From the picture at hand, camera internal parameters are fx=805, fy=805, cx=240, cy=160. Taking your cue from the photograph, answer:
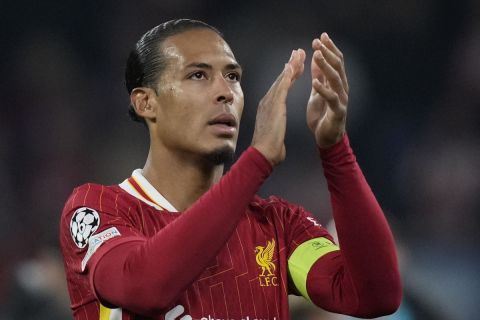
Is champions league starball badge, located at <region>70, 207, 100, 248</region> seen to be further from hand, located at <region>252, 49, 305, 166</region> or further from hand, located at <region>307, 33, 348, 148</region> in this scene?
hand, located at <region>307, 33, 348, 148</region>

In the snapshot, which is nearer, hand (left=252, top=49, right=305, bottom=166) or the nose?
hand (left=252, top=49, right=305, bottom=166)

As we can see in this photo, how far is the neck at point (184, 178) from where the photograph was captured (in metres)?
2.51

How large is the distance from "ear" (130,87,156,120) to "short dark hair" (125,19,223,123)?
2cm

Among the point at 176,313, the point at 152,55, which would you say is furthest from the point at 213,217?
the point at 152,55

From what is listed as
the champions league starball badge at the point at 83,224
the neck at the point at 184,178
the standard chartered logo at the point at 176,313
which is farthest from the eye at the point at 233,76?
the standard chartered logo at the point at 176,313

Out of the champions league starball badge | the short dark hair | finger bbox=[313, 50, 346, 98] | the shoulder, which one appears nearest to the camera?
finger bbox=[313, 50, 346, 98]

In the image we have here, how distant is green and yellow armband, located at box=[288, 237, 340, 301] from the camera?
2.44 m

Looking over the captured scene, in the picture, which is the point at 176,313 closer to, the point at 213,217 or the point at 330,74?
the point at 213,217

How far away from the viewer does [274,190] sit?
5.10m

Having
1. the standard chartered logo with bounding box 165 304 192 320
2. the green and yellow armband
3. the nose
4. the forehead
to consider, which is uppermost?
the forehead

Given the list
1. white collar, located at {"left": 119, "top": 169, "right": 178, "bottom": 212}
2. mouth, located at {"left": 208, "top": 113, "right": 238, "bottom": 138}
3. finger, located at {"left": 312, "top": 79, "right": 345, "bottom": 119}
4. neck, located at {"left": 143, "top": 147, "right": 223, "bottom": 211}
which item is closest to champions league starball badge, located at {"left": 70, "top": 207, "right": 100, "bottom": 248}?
white collar, located at {"left": 119, "top": 169, "right": 178, "bottom": 212}

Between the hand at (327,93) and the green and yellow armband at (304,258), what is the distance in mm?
392

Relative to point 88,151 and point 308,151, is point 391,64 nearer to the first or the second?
point 308,151

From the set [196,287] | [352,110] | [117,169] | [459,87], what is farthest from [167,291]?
[459,87]
